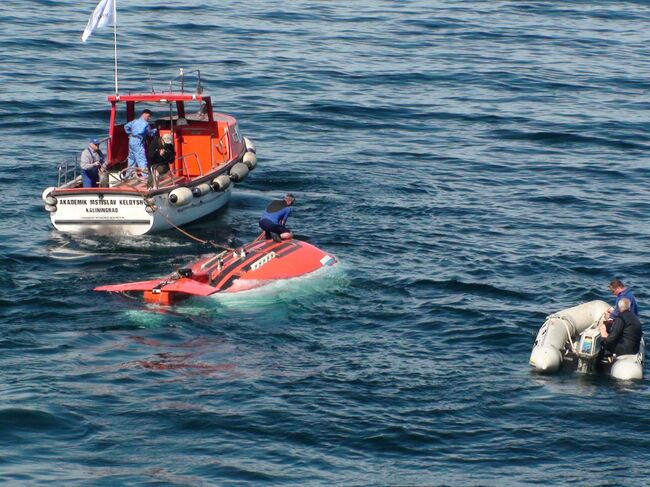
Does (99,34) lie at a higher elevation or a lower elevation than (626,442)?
higher

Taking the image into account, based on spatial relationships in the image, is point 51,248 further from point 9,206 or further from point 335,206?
point 335,206

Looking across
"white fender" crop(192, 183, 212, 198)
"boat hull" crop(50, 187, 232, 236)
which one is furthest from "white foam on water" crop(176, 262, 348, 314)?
"white fender" crop(192, 183, 212, 198)

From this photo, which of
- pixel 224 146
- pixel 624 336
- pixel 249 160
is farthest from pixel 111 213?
pixel 624 336

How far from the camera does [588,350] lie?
738 inches

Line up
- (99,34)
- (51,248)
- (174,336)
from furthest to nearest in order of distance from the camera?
(99,34) → (51,248) → (174,336)

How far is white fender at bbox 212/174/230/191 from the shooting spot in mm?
27047

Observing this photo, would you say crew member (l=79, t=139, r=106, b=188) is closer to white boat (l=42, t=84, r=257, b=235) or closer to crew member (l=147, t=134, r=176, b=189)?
white boat (l=42, t=84, r=257, b=235)

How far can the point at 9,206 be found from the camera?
91.4 ft

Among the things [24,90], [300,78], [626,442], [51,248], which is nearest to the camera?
[626,442]

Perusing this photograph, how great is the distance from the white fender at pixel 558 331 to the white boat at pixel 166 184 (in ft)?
30.7

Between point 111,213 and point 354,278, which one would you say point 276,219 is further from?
point 111,213

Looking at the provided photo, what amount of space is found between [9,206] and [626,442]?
16.5 metres

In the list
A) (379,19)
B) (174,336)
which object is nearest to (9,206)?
(174,336)

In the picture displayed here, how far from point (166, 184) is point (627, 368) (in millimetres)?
11830
